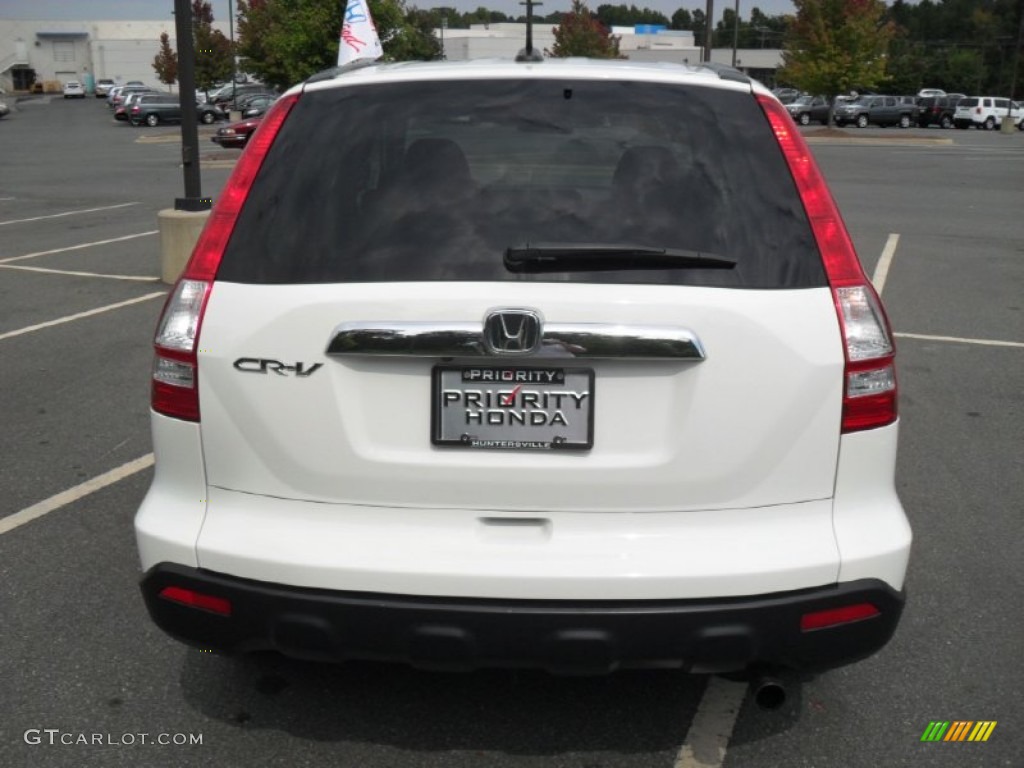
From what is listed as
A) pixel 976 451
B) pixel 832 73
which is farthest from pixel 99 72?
pixel 976 451

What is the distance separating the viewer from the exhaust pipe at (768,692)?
116 inches

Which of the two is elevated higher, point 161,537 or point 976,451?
point 161,537

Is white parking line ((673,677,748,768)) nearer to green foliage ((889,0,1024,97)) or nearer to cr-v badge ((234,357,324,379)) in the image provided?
cr-v badge ((234,357,324,379))

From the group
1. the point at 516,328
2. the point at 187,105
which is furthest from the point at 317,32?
the point at 516,328

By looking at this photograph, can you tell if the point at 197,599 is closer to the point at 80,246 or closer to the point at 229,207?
the point at 229,207

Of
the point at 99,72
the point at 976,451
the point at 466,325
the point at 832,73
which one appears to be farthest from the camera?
the point at 99,72

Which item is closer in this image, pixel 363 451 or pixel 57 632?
pixel 363 451

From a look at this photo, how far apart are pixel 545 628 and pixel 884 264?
33.3ft

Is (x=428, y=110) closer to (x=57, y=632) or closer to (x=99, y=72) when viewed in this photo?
(x=57, y=632)

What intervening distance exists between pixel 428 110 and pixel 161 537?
129 cm

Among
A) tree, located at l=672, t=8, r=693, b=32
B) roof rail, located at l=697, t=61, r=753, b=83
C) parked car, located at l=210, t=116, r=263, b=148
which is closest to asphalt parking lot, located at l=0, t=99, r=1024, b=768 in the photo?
roof rail, located at l=697, t=61, r=753, b=83

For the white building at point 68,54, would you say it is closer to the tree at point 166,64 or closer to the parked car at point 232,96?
the tree at point 166,64

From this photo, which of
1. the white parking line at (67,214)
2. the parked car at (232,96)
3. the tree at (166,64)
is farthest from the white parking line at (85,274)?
the tree at (166,64)

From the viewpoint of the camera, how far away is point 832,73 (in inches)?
1778
